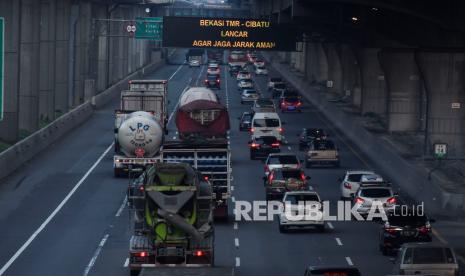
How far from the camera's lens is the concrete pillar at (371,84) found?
9344cm

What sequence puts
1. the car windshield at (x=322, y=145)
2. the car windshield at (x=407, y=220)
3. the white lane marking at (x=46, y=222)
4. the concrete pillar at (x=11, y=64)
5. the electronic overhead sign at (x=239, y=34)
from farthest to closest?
the electronic overhead sign at (x=239, y=34), the concrete pillar at (x=11, y=64), the car windshield at (x=322, y=145), the car windshield at (x=407, y=220), the white lane marking at (x=46, y=222)

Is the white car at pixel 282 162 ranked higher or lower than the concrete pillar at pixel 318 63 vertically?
lower

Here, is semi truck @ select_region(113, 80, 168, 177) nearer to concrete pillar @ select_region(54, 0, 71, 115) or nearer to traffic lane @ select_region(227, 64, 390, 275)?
traffic lane @ select_region(227, 64, 390, 275)

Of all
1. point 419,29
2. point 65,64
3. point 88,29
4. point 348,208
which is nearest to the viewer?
point 348,208

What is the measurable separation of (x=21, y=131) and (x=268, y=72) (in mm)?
82871

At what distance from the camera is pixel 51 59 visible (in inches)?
4026

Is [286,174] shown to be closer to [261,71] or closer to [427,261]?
[427,261]

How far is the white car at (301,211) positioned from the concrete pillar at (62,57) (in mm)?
58659

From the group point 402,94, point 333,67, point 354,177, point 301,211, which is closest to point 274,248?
point 301,211

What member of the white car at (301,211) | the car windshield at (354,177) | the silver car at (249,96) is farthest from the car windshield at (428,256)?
the silver car at (249,96)

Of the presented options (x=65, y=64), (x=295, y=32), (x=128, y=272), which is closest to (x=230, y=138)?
(x=295, y=32)

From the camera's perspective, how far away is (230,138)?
81188 mm

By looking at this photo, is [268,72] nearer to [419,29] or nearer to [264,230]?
[419,29]

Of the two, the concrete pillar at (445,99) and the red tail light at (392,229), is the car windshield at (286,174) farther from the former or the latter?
the concrete pillar at (445,99)
